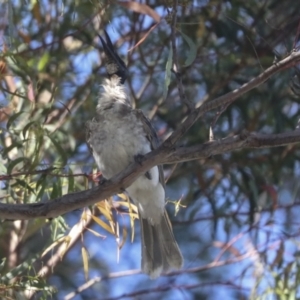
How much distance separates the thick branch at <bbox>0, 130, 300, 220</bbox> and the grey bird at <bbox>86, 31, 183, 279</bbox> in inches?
23.1

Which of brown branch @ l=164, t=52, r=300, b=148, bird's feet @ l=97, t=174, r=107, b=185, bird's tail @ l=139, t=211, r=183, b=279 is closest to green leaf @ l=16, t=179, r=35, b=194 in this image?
bird's feet @ l=97, t=174, r=107, b=185

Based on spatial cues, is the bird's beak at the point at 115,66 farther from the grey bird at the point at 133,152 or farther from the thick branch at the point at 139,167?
the thick branch at the point at 139,167

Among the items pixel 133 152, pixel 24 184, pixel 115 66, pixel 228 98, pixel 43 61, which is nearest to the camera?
pixel 228 98

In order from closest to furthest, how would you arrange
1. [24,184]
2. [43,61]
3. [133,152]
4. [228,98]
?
1. [228,98]
2. [24,184]
3. [133,152]
4. [43,61]

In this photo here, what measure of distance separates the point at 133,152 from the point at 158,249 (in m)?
0.47

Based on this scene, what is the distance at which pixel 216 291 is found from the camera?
488 cm

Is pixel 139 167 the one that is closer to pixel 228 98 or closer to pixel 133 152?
pixel 228 98

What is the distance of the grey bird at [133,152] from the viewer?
3.39 metres

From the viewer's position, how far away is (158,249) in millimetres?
3637

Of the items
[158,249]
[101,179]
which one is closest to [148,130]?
[101,179]

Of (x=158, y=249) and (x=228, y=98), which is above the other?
(x=228, y=98)

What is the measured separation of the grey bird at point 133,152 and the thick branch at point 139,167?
587mm

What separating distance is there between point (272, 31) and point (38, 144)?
1581mm

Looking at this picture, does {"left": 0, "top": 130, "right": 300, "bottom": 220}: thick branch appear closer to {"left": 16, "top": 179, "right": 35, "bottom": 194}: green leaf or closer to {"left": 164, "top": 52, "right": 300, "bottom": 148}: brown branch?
{"left": 164, "top": 52, "right": 300, "bottom": 148}: brown branch
